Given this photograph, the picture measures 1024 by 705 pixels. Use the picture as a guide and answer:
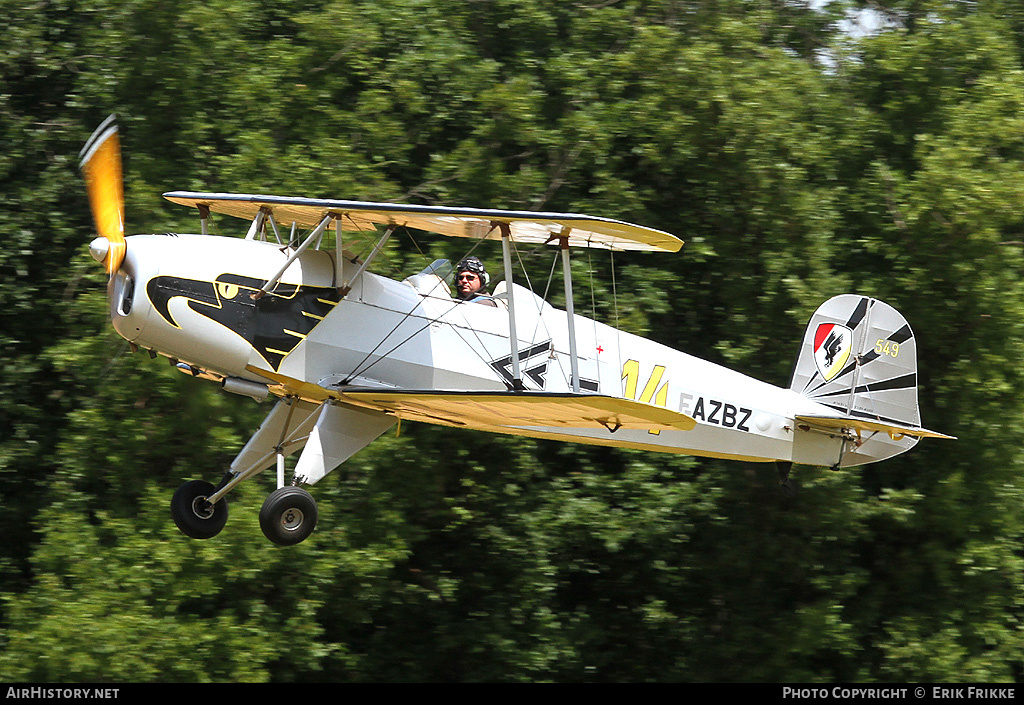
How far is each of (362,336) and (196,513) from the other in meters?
1.77

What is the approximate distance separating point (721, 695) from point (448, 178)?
5.36m

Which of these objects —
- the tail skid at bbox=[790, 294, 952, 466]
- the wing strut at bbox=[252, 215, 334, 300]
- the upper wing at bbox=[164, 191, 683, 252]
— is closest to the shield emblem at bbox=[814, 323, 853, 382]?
the tail skid at bbox=[790, 294, 952, 466]

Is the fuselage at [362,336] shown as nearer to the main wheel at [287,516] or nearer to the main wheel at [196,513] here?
the main wheel at [287,516]

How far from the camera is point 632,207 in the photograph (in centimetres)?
1227

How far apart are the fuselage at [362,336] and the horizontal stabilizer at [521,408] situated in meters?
0.20

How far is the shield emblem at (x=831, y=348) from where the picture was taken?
1038 centimetres

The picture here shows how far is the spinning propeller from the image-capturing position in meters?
7.78

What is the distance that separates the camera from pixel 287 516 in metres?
7.87

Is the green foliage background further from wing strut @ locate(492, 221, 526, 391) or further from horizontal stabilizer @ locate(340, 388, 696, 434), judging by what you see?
wing strut @ locate(492, 221, 526, 391)

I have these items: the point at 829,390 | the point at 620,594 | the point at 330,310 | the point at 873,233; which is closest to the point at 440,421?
the point at 330,310

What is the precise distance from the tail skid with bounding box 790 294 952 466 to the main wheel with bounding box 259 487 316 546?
4.26 metres

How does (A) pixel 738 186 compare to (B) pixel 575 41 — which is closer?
(A) pixel 738 186

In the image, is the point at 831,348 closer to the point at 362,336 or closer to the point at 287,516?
the point at 362,336

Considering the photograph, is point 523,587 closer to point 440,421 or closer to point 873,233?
point 440,421
